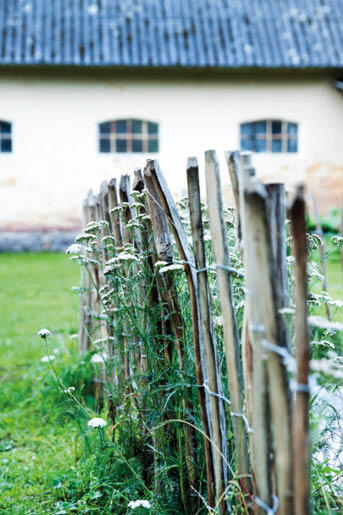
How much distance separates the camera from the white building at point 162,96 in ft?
41.9

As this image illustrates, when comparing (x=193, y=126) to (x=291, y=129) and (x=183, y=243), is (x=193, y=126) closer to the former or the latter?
(x=291, y=129)

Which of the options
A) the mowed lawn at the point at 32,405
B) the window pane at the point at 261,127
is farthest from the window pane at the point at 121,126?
the mowed lawn at the point at 32,405

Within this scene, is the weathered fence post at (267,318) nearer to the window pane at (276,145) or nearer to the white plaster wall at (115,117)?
the white plaster wall at (115,117)

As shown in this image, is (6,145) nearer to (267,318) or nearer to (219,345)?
(219,345)

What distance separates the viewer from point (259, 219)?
1.36 m

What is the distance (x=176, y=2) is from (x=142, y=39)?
1.31 metres

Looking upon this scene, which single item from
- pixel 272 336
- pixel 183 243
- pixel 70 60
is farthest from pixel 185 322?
pixel 70 60

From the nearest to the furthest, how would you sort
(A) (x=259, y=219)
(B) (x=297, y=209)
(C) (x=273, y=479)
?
(B) (x=297, y=209), (A) (x=259, y=219), (C) (x=273, y=479)

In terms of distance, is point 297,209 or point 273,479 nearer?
point 297,209

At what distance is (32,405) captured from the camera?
4160 mm

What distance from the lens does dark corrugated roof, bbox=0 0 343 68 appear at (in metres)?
12.4

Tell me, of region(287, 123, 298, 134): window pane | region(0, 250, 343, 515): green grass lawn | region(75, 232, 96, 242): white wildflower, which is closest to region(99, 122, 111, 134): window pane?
region(287, 123, 298, 134): window pane

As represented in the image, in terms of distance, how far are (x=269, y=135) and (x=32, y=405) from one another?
1054cm

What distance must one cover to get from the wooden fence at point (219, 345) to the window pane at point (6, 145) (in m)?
10.7
